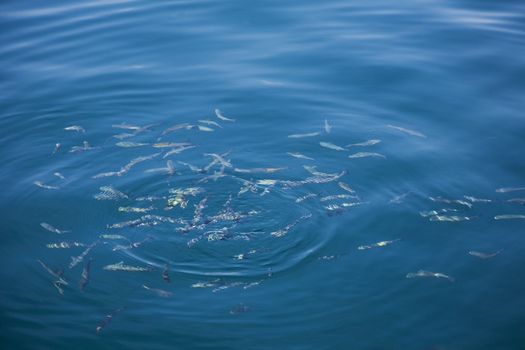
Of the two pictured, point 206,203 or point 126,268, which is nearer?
point 126,268

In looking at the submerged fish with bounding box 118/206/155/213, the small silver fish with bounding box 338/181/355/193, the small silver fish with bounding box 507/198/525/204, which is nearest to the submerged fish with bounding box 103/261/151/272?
the submerged fish with bounding box 118/206/155/213

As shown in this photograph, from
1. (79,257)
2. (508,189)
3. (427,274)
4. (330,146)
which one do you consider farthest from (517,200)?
(79,257)

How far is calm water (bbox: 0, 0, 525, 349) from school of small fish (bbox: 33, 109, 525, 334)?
37 mm

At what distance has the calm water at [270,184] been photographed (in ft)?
21.0

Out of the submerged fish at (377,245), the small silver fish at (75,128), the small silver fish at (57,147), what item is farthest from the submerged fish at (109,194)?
the submerged fish at (377,245)

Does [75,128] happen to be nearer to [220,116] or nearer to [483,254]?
[220,116]

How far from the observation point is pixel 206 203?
8.12 m

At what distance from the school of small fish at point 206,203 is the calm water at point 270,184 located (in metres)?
0.04

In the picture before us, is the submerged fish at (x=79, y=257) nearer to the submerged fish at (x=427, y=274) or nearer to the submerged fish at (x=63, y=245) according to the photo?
the submerged fish at (x=63, y=245)

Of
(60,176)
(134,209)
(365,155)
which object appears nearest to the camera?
(134,209)

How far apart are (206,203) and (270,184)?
112 cm

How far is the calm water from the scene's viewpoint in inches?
252

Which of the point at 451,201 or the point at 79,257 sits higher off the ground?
the point at 79,257

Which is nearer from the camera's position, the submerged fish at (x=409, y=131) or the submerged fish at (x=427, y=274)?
the submerged fish at (x=427, y=274)
